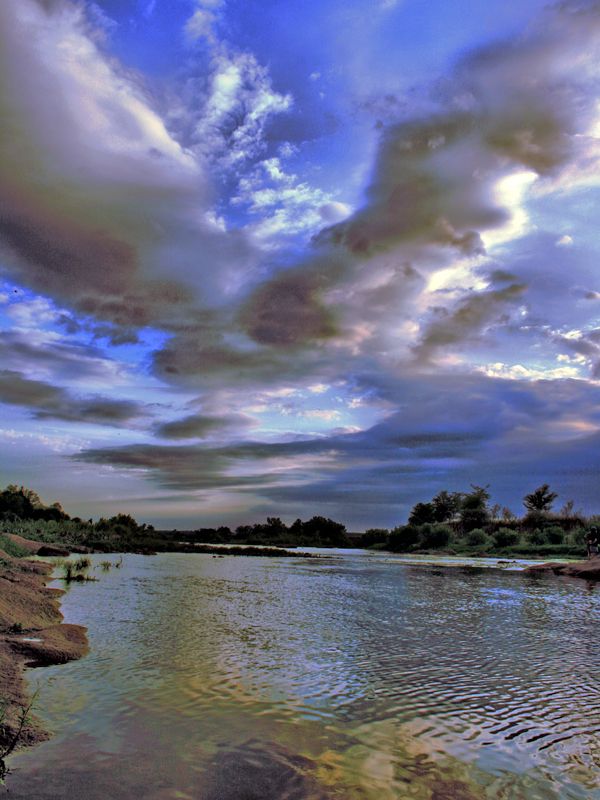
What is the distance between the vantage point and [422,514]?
111 m

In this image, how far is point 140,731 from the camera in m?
6.53

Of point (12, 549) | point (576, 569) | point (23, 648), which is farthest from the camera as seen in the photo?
point (576, 569)

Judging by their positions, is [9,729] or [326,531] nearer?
[9,729]

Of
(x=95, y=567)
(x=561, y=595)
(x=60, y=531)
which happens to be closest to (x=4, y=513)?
(x=60, y=531)

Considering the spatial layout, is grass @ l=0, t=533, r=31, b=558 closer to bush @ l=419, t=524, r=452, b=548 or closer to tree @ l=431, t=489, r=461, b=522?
bush @ l=419, t=524, r=452, b=548

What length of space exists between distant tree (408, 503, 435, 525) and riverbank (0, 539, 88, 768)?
10194cm

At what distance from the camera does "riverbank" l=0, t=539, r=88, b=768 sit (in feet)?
19.5

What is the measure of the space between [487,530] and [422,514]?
948 inches

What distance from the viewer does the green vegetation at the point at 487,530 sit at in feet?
216

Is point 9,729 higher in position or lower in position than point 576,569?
higher

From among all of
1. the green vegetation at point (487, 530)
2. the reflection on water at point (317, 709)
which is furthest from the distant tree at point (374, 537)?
the reflection on water at point (317, 709)

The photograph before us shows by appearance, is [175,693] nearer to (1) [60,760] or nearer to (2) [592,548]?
(1) [60,760]

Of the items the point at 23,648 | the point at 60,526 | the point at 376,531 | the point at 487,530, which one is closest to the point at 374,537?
the point at 376,531

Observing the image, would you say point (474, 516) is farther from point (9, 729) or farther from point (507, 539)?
point (9, 729)
